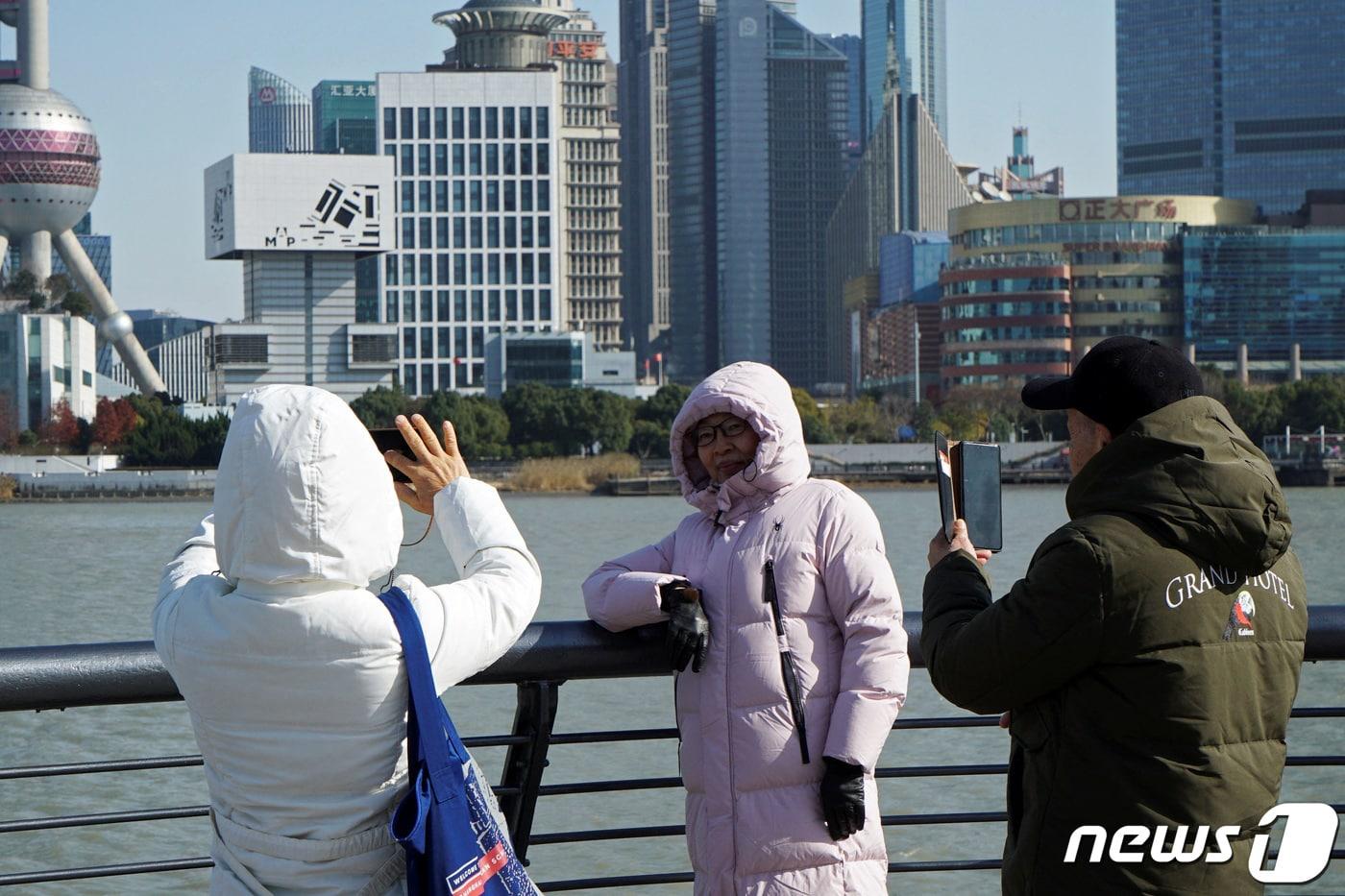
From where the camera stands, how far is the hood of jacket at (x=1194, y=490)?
235 cm

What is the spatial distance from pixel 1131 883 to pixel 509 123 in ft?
404

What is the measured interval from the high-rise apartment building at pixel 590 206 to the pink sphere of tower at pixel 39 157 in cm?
3203

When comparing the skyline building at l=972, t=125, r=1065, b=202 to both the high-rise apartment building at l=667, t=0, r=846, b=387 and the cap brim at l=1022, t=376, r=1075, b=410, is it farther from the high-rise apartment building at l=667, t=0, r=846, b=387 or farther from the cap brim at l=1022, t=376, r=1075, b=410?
the cap brim at l=1022, t=376, r=1075, b=410

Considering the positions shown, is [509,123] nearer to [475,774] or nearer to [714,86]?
[714,86]

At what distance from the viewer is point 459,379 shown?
123750mm

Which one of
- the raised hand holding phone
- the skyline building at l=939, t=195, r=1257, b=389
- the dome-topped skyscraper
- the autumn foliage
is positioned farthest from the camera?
the dome-topped skyscraper

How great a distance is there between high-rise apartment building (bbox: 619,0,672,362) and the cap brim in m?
165

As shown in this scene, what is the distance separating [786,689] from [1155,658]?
75 cm

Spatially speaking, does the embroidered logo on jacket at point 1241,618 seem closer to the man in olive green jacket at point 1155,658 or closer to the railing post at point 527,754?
the man in olive green jacket at point 1155,658

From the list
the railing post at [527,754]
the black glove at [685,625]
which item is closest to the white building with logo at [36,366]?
the railing post at [527,754]

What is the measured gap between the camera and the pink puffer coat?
9.62ft

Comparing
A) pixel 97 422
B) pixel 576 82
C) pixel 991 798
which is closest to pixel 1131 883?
pixel 991 798

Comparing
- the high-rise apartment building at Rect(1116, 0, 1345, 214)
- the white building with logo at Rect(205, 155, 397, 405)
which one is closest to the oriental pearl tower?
the white building with logo at Rect(205, 155, 397, 405)

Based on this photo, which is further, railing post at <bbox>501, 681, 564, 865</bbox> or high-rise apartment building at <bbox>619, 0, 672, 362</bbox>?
high-rise apartment building at <bbox>619, 0, 672, 362</bbox>
